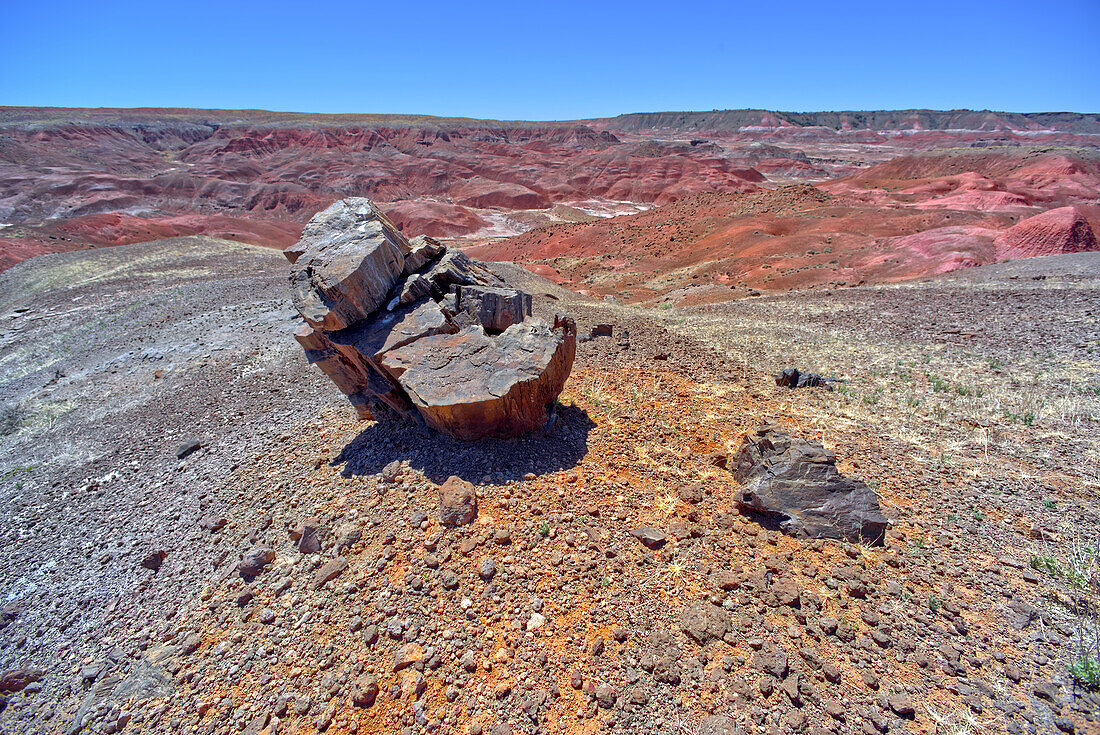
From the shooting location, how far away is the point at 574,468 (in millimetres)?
6902

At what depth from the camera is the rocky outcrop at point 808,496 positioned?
566 centimetres

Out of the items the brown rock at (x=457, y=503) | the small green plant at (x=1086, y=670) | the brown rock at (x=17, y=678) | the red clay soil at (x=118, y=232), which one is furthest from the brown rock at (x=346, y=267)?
the red clay soil at (x=118, y=232)

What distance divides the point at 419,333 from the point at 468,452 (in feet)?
6.92

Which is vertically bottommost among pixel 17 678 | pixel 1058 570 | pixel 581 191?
pixel 17 678

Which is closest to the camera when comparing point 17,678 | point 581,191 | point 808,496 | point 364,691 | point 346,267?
point 364,691

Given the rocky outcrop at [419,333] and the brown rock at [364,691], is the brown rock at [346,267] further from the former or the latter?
the brown rock at [364,691]

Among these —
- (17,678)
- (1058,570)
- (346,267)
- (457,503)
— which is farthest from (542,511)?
(17,678)

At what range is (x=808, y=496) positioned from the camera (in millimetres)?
5895

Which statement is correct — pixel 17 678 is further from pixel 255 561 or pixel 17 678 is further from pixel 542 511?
pixel 542 511

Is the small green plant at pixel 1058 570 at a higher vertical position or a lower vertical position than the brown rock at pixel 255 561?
higher

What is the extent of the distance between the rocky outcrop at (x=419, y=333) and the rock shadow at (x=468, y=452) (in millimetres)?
201

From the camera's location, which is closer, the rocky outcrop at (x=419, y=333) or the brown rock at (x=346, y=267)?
the rocky outcrop at (x=419, y=333)

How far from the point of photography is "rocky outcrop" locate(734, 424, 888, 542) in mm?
5664

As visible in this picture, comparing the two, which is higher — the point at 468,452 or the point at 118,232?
the point at 118,232
